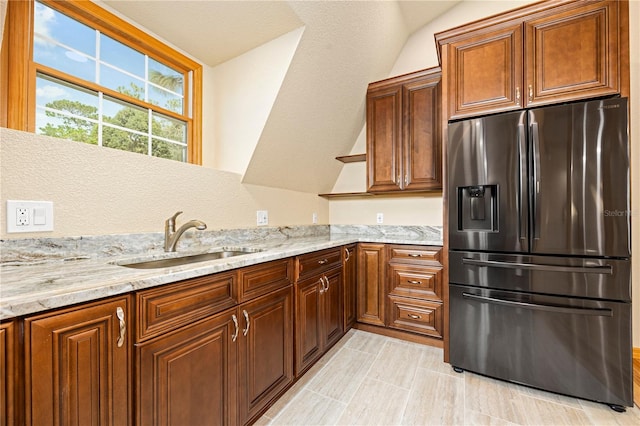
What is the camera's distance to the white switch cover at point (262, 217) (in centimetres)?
233

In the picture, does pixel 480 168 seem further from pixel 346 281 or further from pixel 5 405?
pixel 5 405

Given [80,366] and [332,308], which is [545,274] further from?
[80,366]

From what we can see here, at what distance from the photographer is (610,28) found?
1.61 m

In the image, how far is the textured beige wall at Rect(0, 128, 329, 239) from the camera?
111cm

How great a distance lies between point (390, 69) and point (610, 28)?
1718 mm

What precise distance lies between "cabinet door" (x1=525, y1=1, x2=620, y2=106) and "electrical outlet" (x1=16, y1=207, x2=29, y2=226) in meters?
2.75

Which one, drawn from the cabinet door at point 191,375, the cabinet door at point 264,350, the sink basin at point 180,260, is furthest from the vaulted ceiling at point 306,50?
the cabinet door at point 191,375

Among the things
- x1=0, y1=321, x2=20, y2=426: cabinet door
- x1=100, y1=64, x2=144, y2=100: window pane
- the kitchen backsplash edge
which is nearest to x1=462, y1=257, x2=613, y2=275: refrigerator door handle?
the kitchen backsplash edge

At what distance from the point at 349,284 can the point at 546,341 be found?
1.37m

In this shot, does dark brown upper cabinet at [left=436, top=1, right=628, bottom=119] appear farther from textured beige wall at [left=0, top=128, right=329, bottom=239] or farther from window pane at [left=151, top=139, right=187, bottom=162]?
window pane at [left=151, top=139, right=187, bottom=162]

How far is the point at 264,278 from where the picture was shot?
4.73 feet

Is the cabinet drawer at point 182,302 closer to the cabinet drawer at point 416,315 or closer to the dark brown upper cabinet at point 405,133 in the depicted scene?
the cabinet drawer at point 416,315

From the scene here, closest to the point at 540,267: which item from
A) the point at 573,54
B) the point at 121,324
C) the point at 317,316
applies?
the point at 573,54

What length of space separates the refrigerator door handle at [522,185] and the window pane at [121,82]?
2.50 metres
